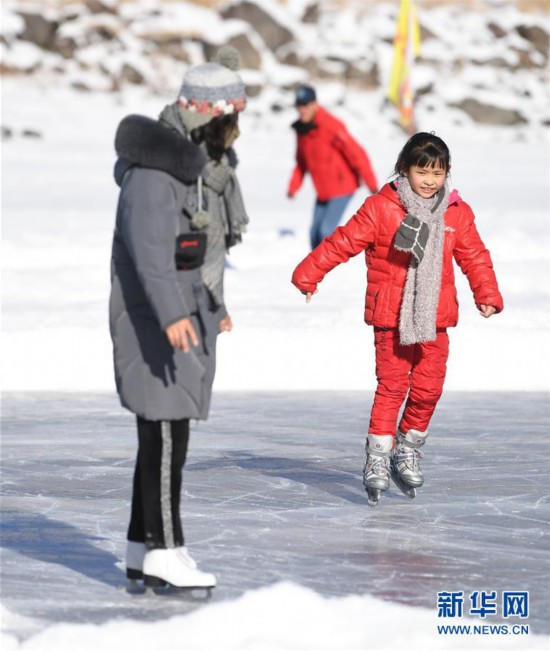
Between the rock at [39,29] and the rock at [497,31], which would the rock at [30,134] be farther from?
the rock at [497,31]

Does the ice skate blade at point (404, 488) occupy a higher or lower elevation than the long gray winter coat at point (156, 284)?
lower

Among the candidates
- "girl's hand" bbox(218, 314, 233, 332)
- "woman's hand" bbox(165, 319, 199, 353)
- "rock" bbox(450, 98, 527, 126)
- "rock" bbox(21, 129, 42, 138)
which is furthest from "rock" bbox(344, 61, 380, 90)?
"woman's hand" bbox(165, 319, 199, 353)

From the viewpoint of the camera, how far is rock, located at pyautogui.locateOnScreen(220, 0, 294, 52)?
38344mm

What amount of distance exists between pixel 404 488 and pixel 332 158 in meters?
7.36

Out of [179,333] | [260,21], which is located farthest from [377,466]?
[260,21]

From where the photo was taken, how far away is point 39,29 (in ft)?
120

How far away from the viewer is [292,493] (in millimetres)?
5996

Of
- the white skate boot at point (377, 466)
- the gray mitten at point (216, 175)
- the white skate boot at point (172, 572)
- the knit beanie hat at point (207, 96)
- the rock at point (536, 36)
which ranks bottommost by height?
the white skate boot at point (172, 572)

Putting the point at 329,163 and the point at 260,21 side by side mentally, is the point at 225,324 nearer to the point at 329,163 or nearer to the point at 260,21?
the point at 329,163

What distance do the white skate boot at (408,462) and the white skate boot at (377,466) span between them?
3.3 inches

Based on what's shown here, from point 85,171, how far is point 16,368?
13.9 m

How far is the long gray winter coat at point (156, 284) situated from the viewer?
13.3 feet

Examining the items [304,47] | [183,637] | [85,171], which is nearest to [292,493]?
[183,637]

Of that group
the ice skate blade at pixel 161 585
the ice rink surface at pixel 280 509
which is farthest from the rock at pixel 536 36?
the ice skate blade at pixel 161 585
